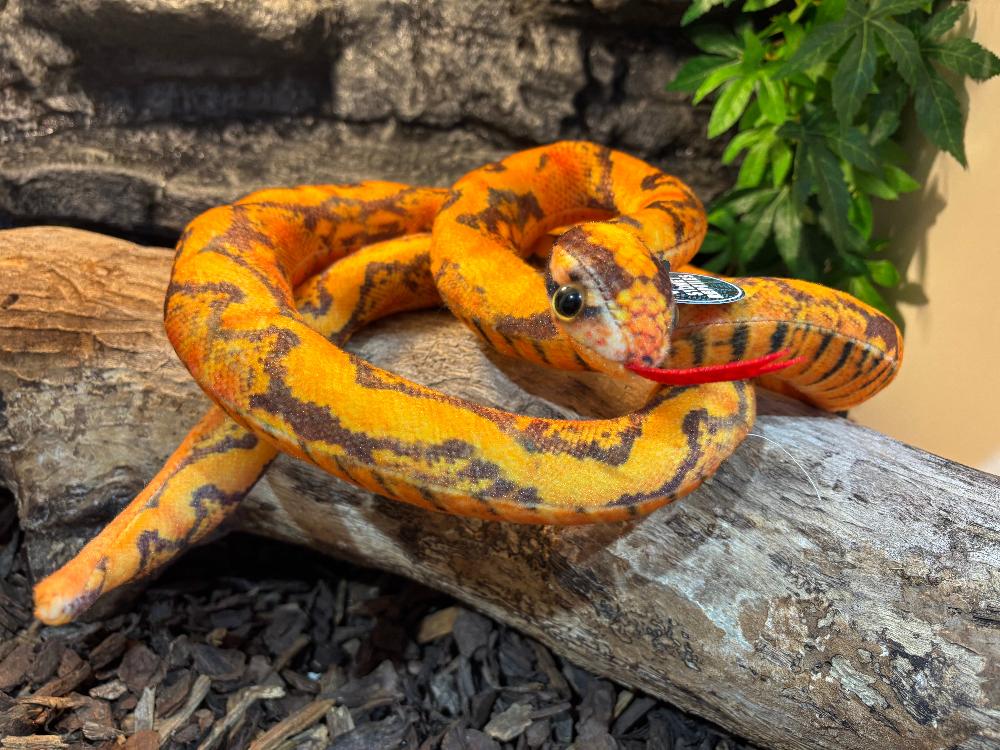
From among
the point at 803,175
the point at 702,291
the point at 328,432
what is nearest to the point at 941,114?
the point at 803,175

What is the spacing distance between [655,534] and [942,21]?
6.17 feet

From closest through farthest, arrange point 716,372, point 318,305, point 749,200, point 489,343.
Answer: point 716,372
point 489,343
point 318,305
point 749,200

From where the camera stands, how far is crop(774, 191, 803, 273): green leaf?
2717 mm

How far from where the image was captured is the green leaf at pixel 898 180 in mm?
2621

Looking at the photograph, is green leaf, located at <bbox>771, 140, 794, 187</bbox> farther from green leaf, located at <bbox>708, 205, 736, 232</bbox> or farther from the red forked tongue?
the red forked tongue

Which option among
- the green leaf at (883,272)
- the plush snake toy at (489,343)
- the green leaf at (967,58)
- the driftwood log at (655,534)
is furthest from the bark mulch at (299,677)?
the green leaf at (967,58)

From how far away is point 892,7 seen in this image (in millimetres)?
2270

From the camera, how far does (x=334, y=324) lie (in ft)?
6.95

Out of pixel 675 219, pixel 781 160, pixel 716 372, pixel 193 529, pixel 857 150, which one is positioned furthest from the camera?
pixel 781 160

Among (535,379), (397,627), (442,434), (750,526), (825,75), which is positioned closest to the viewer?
(442,434)

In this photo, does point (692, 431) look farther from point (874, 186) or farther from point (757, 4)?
point (757, 4)

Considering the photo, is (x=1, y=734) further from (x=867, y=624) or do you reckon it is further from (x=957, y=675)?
(x=957, y=675)

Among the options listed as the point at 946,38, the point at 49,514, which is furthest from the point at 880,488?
the point at 49,514

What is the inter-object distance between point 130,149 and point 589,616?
7.83 ft
